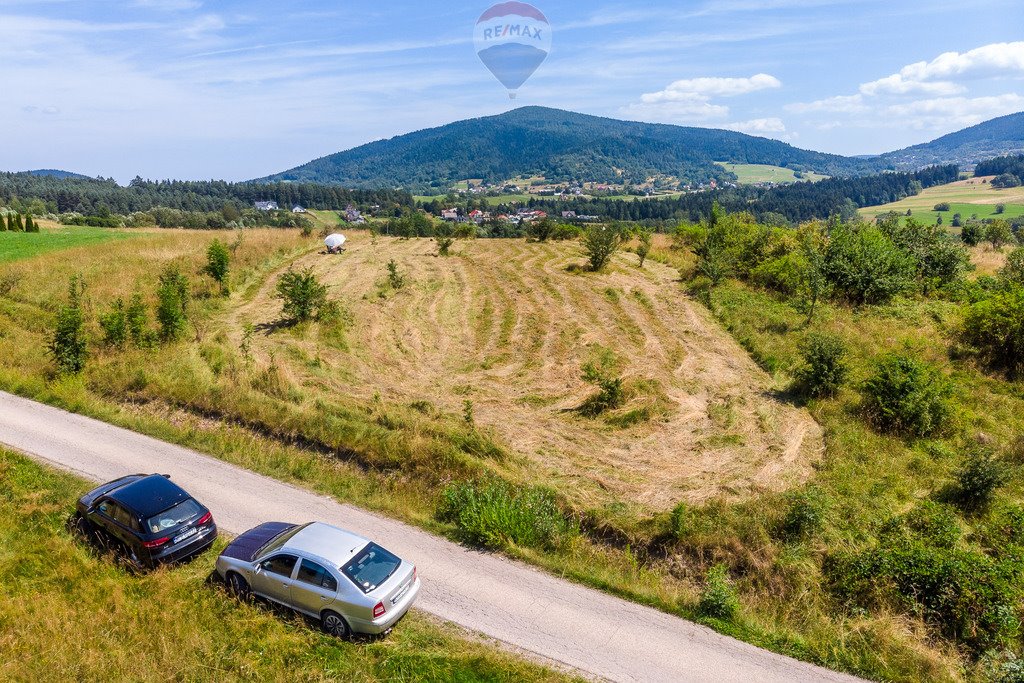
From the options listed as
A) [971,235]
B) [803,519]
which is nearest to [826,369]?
[803,519]

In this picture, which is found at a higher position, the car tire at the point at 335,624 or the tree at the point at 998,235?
the tree at the point at 998,235

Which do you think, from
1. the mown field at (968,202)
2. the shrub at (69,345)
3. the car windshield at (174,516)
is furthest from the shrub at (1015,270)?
the mown field at (968,202)

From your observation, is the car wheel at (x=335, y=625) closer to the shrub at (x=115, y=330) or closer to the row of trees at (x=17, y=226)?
the shrub at (x=115, y=330)

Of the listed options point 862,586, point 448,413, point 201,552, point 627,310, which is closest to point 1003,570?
point 862,586

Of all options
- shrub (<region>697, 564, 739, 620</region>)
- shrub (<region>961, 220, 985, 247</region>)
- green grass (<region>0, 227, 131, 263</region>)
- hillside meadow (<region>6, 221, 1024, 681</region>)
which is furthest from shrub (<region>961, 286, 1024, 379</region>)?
green grass (<region>0, 227, 131, 263</region>)

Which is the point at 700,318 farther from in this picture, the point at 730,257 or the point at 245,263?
the point at 245,263

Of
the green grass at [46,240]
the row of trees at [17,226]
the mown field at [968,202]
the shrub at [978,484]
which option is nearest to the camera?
the shrub at [978,484]
